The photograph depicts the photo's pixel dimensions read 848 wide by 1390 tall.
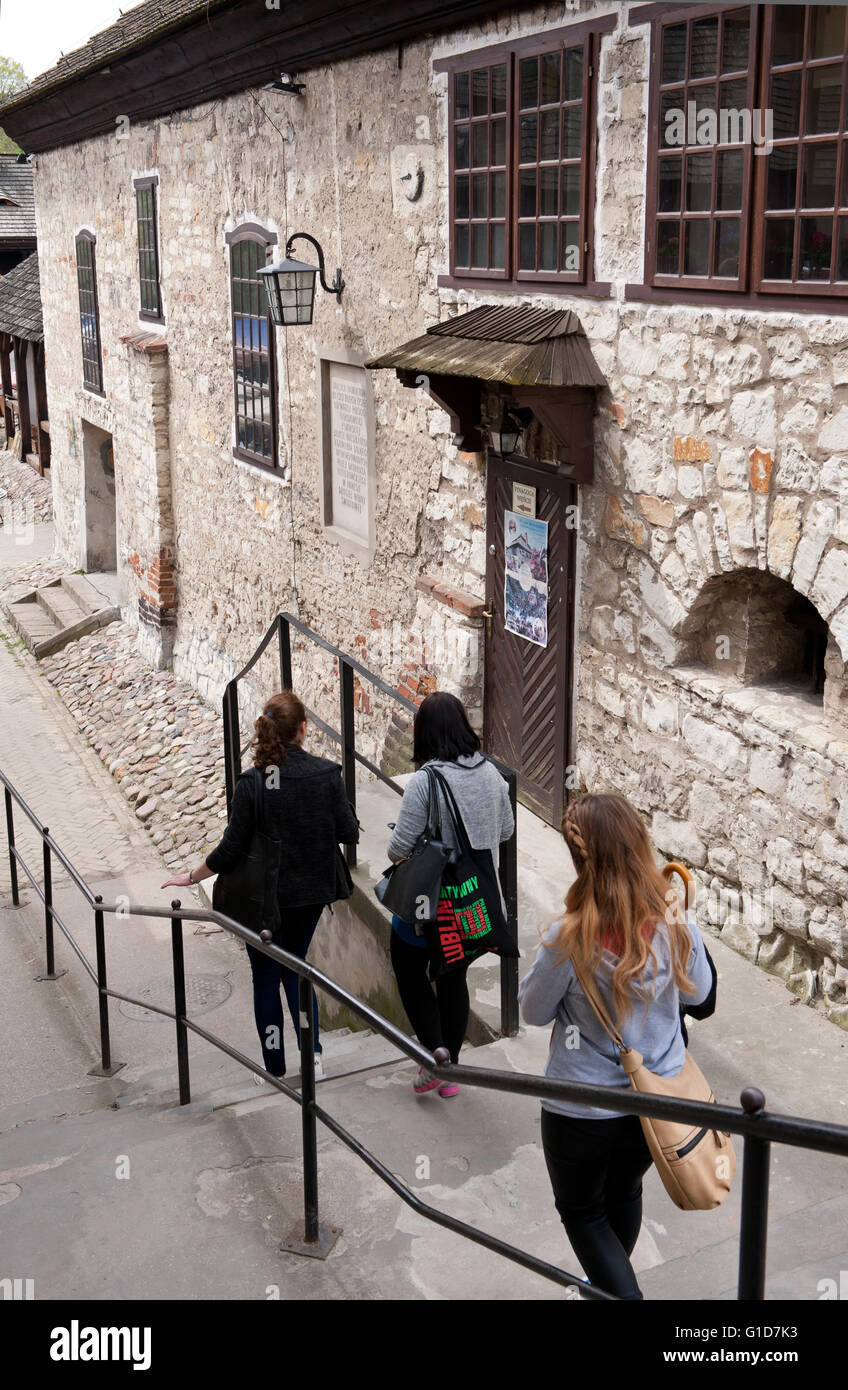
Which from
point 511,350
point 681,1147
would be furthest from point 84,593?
point 681,1147

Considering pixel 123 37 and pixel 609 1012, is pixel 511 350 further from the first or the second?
pixel 123 37

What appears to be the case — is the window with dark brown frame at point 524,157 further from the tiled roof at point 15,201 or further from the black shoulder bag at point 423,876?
the tiled roof at point 15,201

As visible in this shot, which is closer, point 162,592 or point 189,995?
point 189,995

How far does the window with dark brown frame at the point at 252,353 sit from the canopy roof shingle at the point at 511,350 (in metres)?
3.39

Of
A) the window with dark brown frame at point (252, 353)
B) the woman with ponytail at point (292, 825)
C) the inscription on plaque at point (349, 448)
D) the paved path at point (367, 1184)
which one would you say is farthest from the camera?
the window with dark brown frame at point (252, 353)

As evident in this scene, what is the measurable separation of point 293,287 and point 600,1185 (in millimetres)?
6787

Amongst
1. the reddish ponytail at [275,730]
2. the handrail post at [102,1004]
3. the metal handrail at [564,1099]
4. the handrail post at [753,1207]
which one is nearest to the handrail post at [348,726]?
the handrail post at [102,1004]

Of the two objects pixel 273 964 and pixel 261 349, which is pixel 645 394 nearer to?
pixel 273 964

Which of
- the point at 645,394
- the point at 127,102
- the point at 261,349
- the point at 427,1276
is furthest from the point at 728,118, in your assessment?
the point at 127,102

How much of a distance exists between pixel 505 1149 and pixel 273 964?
1.22m

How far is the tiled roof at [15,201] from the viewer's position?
87.7 ft

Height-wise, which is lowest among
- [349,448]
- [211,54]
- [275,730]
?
[275,730]

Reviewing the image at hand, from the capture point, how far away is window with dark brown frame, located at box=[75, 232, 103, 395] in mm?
14891

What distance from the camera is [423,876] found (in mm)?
4055
